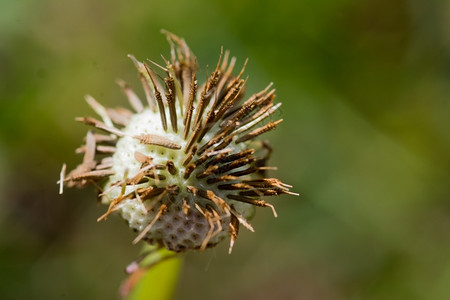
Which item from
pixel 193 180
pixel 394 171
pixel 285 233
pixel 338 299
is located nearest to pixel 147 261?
pixel 193 180

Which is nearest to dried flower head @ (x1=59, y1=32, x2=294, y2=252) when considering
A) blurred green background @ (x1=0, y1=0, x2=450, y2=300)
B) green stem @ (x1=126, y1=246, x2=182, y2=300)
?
green stem @ (x1=126, y1=246, x2=182, y2=300)

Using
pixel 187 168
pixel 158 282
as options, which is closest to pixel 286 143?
pixel 158 282

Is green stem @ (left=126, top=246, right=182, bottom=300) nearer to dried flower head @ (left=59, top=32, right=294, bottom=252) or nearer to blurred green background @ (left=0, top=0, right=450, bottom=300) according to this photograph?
dried flower head @ (left=59, top=32, right=294, bottom=252)

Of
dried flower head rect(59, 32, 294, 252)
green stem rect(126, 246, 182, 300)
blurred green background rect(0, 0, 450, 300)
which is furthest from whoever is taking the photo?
blurred green background rect(0, 0, 450, 300)

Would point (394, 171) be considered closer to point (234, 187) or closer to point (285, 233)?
point (285, 233)

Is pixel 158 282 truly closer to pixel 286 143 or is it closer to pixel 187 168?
pixel 187 168
